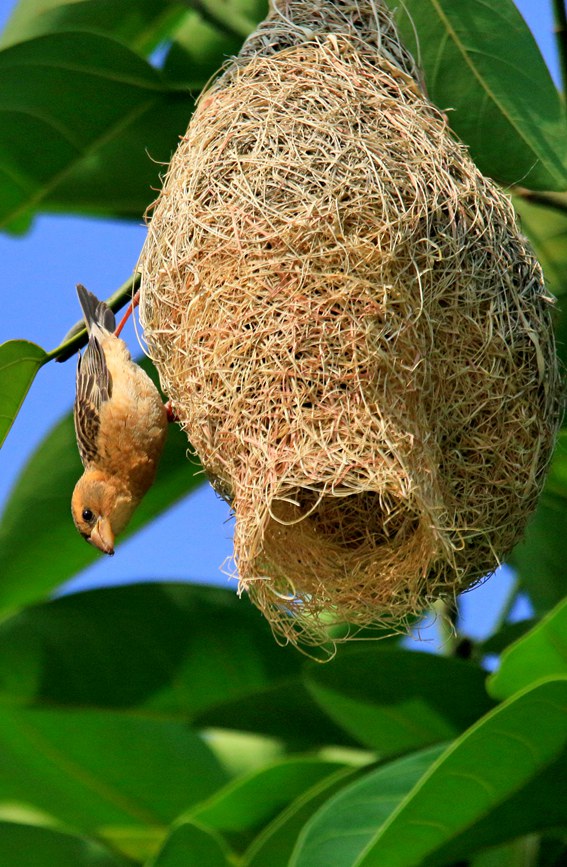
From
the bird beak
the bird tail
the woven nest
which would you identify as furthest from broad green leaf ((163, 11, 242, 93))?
the bird beak

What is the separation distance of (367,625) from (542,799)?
0.57 metres

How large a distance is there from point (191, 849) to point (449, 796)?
2.11 ft

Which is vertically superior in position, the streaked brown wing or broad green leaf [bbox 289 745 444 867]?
the streaked brown wing

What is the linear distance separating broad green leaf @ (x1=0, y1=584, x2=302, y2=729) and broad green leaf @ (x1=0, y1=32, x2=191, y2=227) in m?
1.13

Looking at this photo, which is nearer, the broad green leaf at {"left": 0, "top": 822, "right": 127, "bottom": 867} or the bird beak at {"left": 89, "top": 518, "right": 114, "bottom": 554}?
the broad green leaf at {"left": 0, "top": 822, "right": 127, "bottom": 867}

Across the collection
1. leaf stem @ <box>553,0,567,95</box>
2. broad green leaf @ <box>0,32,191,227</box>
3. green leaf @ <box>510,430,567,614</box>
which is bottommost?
green leaf @ <box>510,430,567,614</box>

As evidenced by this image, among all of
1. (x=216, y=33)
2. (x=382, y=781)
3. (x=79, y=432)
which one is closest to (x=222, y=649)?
(x=79, y=432)

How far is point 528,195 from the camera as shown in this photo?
3.44 meters

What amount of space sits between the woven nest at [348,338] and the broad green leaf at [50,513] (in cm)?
81

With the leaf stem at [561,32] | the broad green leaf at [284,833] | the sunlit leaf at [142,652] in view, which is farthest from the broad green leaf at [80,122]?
the broad green leaf at [284,833]

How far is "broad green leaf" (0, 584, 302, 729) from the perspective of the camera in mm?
3711

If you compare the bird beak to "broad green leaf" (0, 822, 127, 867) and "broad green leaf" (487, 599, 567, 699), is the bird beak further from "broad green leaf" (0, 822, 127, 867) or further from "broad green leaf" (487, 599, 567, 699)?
"broad green leaf" (487, 599, 567, 699)

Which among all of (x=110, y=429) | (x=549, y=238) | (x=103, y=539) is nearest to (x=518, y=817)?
(x=103, y=539)

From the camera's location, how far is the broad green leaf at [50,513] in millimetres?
3777
